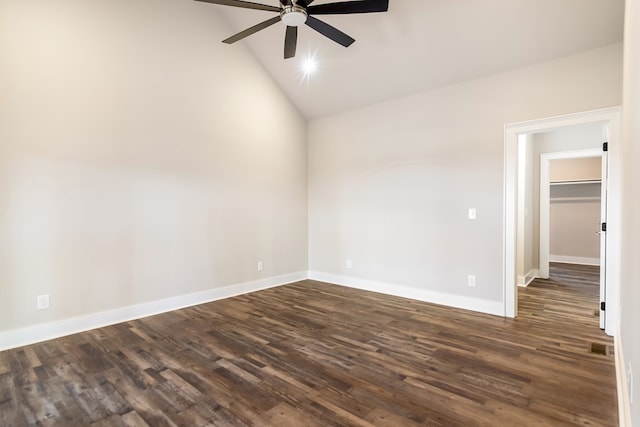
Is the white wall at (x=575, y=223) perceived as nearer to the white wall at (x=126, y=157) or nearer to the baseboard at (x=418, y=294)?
the baseboard at (x=418, y=294)

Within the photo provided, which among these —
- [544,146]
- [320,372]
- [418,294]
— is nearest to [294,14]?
[320,372]

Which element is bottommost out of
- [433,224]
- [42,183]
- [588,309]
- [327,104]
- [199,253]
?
[588,309]

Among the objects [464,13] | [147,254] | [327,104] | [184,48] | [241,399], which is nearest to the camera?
[241,399]

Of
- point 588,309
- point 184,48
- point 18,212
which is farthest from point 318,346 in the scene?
point 184,48

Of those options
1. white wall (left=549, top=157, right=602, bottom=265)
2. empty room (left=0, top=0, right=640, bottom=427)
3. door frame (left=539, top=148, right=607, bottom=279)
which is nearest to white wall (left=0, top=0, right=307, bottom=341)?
empty room (left=0, top=0, right=640, bottom=427)

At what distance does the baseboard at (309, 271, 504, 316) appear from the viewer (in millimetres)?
3639

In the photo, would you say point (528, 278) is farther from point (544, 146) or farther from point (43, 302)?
point (43, 302)

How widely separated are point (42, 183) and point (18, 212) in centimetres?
31

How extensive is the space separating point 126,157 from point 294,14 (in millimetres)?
→ 2261

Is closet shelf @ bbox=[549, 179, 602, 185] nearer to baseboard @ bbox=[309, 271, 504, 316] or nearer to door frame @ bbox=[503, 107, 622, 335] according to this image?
door frame @ bbox=[503, 107, 622, 335]

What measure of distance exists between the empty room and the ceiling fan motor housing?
24 mm

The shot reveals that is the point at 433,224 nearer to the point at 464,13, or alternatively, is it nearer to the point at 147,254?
the point at 464,13

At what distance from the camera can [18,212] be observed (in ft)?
9.30

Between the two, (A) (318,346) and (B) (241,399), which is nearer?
(B) (241,399)
